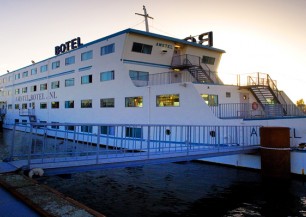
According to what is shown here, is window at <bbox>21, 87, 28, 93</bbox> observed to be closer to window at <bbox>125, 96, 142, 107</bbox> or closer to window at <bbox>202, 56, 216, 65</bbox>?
window at <bbox>125, 96, 142, 107</bbox>

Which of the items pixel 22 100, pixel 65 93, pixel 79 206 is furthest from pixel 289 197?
pixel 22 100

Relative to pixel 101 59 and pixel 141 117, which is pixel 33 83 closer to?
pixel 101 59

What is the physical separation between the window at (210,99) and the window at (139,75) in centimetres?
719

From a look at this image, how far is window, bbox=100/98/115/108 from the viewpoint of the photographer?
24.4 m

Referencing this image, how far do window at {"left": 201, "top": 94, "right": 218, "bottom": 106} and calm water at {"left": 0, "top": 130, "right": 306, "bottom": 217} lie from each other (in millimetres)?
5540

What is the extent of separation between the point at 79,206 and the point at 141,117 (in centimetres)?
1706

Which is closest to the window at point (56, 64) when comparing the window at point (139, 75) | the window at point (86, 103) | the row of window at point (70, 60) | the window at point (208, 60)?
the row of window at point (70, 60)

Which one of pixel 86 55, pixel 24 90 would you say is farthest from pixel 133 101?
pixel 24 90

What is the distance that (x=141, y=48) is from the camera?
23.8m

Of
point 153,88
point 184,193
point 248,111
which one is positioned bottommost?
point 184,193

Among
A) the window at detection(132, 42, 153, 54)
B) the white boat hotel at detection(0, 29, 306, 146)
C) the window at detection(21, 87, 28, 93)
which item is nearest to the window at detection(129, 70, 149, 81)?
the white boat hotel at detection(0, 29, 306, 146)

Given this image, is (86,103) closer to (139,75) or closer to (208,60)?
(139,75)

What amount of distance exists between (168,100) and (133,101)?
13.0 feet

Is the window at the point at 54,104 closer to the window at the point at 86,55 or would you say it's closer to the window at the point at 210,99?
the window at the point at 86,55
